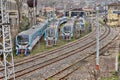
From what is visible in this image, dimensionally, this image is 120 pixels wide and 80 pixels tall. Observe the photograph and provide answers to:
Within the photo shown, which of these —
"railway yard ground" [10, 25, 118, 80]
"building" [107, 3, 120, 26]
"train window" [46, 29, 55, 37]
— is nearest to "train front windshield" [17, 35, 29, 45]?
"railway yard ground" [10, 25, 118, 80]

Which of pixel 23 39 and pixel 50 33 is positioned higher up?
pixel 23 39

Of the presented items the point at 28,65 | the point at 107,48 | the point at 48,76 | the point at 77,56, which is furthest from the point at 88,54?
the point at 48,76

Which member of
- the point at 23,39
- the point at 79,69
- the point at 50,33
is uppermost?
the point at 23,39

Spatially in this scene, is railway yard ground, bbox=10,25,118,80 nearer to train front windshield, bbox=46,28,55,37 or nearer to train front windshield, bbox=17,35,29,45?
train front windshield, bbox=17,35,29,45

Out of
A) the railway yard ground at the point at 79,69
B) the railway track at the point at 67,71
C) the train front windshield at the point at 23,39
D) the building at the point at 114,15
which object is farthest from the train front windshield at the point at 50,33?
the building at the point at 114,15

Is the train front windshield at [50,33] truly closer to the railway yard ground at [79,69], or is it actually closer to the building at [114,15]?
the railway yard ground at [79,69]

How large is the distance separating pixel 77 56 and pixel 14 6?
29.2m

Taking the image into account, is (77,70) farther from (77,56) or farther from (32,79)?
(77,56)

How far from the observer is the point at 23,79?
63.3 ft

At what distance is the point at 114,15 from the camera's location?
204ft

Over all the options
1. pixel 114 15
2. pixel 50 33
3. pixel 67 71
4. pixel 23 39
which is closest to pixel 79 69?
pixel 67 71

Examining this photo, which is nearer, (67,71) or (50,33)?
(67,71)

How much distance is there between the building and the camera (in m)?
61.2

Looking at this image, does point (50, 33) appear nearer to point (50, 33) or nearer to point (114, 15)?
point (50, 33)
